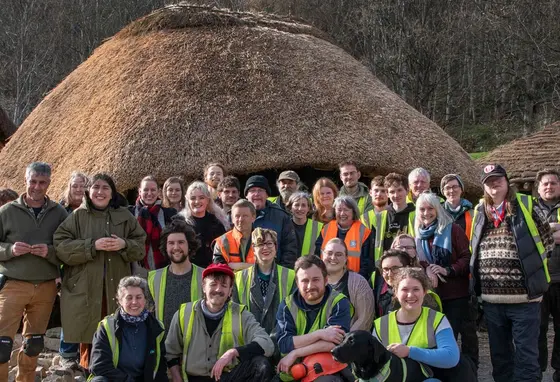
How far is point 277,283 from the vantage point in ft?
17.1

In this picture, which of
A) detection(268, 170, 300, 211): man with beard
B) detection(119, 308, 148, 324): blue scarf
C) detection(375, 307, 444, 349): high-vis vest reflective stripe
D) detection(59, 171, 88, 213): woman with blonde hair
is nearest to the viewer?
detection(375, 307, 444, 349): high-vis vest reflective stripe

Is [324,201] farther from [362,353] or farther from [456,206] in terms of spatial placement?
[362,353]

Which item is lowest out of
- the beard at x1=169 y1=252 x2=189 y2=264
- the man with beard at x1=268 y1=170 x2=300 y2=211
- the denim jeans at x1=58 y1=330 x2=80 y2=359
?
the denim jeans at x1=58 y1=330 x2=80 y2=359

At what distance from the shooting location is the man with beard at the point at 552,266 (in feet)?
19.8

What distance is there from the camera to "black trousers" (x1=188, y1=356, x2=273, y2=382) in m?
4.56

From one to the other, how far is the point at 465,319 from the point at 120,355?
293cm

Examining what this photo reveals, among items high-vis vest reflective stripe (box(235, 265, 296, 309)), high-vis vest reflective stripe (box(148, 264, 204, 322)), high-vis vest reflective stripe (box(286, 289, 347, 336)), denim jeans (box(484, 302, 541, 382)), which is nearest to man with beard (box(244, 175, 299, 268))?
high-vis vest reflective stripe (box(235, 265, 296, 309))

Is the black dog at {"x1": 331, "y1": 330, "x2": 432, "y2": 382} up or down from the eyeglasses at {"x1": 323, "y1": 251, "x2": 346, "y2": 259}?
down

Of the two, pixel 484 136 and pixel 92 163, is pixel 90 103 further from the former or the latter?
pixel 484 136

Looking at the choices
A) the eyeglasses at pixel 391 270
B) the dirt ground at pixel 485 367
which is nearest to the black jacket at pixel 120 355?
the eyeglasses at pixel 391 270

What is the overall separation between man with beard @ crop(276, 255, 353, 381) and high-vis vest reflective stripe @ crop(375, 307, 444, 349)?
28 centimetres

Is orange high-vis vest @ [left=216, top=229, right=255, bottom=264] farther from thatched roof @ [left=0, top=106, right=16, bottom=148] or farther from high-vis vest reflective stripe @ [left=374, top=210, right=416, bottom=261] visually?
thatched roof @ [left=0, top=106, right=16, bottom=148]

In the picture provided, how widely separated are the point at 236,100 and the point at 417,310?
701cm

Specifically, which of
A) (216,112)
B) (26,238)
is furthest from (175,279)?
(216,112)
